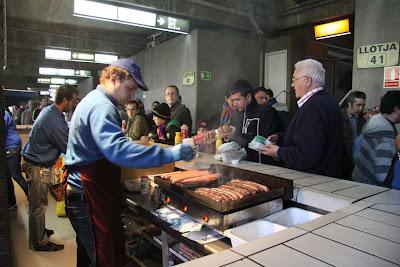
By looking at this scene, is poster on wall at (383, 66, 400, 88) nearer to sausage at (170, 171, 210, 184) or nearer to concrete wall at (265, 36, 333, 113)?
concrete wall at (265, 36, 333, 113)

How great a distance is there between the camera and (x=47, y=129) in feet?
11.1

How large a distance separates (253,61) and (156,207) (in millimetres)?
6015

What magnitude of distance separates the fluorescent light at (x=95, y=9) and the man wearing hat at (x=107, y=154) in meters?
3.54

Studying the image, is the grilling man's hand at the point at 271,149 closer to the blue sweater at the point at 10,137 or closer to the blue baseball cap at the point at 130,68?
the blue baseball cap at the point at 130,68

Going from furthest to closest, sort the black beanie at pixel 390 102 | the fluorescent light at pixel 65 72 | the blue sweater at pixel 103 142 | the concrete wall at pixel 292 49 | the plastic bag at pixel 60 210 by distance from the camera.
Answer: the fluorescent light at pixel 65 72 < the concrete wall at pixel 292 49 < the plastic bag at pixel 60 210 < the black beanie at pixel 390 102 < the blue sweater at pixel 103 142

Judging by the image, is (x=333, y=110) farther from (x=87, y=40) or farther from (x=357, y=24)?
(x=87, y=40)

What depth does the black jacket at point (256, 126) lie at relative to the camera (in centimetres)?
307

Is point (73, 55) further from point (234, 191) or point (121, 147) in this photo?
point (234, 191)

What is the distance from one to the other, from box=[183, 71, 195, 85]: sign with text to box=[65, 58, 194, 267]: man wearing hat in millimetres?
5024

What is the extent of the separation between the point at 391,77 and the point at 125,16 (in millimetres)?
4399

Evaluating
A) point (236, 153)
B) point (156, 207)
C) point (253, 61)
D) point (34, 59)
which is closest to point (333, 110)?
point (236, 153)

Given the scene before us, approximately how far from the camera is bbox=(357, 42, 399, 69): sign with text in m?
4.15

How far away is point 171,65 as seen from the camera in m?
7.85

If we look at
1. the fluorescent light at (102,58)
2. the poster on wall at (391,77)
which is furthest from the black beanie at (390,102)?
the fluorescent light at (102,58)
